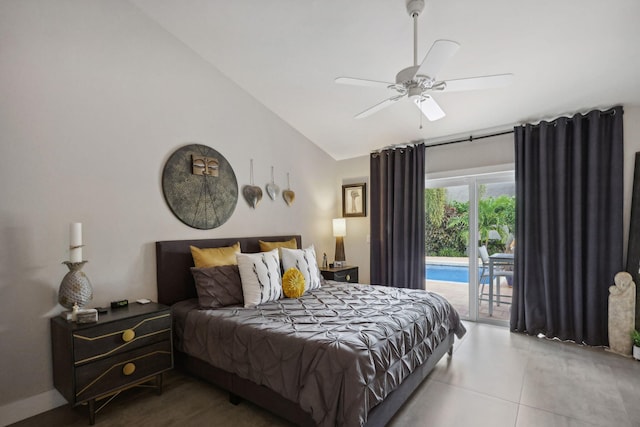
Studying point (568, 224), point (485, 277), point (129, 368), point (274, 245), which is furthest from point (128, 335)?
point (568, 224)

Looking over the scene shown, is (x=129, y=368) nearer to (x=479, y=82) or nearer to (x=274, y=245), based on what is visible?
(x=274, y=245)

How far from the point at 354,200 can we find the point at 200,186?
8.80ft

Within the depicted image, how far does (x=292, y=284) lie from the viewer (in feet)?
9.98

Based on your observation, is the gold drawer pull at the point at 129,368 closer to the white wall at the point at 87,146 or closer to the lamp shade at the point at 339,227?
the white wall at the point at 87,146

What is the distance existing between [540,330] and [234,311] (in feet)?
11.3

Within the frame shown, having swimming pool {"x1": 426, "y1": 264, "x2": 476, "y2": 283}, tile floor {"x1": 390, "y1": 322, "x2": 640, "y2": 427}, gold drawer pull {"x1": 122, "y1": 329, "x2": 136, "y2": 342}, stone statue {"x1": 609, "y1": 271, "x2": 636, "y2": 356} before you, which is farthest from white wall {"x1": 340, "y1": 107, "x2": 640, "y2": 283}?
gold drawer pull {"x1": 122, "y1": 329, "x2": 136, "y2": 342}

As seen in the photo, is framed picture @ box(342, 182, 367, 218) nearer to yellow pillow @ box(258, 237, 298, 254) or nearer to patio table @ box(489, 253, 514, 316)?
yellow pillow @ box(258, 237, 298, 254)

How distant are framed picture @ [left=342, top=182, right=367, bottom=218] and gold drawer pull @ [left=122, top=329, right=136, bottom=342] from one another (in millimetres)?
3636

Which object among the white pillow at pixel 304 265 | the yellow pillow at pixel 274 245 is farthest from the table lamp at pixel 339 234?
the white pillow at pixel 304 265

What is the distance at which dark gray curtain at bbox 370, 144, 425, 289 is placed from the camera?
4449 millimetres

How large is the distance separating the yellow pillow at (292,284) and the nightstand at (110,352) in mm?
1039

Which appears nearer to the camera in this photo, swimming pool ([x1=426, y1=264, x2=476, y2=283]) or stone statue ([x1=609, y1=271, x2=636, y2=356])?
stone statue ([x1=609, y1=271, x2=636, y2=356])

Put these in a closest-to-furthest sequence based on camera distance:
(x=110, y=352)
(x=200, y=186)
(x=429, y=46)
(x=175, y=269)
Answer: (x=110, y=352), (x=429, y=46), (x=175, y=269), (x=200, y=186)

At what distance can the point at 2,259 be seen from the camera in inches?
82.7
